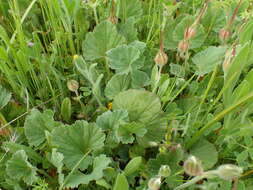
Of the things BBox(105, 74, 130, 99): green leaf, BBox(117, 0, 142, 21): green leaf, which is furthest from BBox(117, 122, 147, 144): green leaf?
BBox(117, 0, 142, 21): green leaf

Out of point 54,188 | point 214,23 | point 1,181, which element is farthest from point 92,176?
point 214,23

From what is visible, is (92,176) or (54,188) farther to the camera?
(54,188)

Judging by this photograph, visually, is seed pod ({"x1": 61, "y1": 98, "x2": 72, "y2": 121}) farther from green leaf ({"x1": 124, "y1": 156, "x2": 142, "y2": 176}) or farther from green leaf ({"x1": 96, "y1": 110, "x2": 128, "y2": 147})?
green leaf ({"x1": 124, "y1": 156, "x2": 142, "y2": 176})

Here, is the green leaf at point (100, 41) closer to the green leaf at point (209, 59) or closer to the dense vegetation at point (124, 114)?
the dense vegetation at point (124, 114)

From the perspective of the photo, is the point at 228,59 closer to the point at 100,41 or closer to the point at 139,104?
the point at 139,104

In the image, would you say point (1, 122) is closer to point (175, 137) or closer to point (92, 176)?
point (92, 176)

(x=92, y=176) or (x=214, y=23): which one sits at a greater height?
(x=214, y=23)

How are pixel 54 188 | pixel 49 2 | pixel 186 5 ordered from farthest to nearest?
pixel 186 5 → pixel 49 2 → pixel 54 188
